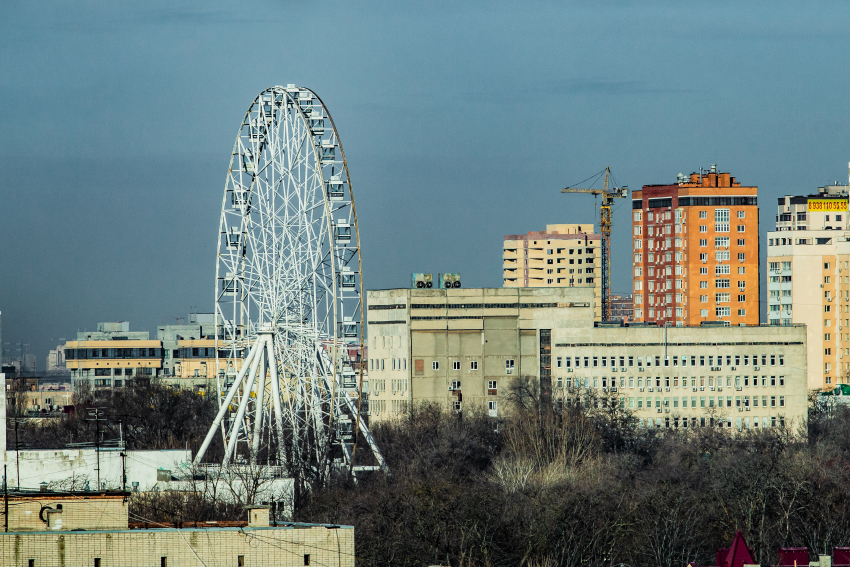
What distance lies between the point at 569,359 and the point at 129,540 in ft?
401

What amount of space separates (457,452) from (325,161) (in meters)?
44.7

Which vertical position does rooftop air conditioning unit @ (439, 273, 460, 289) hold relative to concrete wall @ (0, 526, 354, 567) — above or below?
above

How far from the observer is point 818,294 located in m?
192

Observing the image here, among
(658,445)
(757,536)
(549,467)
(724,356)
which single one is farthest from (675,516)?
(724,356)

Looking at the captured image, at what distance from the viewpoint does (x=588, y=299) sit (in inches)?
6309

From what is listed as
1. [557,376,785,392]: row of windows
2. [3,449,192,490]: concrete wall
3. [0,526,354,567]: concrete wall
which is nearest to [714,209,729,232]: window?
[557,376,785,392]: row of windows

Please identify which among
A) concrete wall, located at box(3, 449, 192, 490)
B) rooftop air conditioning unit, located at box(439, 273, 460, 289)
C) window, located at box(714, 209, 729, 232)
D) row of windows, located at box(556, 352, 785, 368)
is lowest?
concrete wall, located at box(3, 449, 192, 490)

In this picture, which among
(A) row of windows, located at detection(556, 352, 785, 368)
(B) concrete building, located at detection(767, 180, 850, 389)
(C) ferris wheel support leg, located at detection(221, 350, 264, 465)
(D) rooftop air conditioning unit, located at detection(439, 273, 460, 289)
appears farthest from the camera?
(B) concrete building, located at detection(767, 180, 850, 389)

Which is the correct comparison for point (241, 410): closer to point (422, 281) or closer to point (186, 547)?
point (186, 547)

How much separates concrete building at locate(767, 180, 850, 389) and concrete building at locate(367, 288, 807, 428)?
3602 cm

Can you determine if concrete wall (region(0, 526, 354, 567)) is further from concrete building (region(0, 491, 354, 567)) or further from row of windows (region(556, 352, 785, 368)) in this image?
row of windows (region(556, 352, 785, 368))

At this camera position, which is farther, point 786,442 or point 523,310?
point 523,310

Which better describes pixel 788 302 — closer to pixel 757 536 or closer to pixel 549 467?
pixel 549 467

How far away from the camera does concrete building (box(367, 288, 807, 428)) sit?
155750 mm
